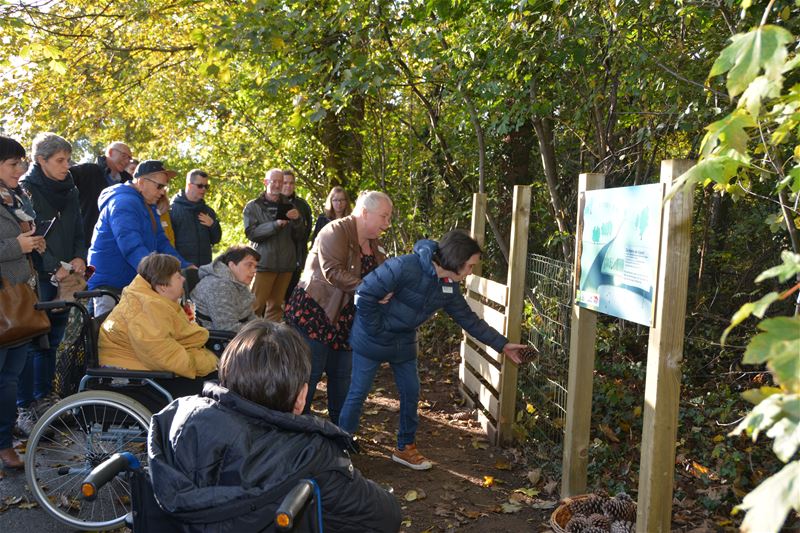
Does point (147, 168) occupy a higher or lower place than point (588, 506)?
higher

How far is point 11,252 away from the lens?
4.71 metres

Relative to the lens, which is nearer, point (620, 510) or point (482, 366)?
point (620, 510)

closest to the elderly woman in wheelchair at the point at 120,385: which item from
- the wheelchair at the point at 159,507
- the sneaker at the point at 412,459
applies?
the wheelchair at the point at 159,507

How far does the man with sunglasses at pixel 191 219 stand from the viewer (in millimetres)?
8023

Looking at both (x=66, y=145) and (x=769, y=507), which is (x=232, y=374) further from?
(x=66, y=145)

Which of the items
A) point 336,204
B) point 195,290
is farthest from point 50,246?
point 336,204

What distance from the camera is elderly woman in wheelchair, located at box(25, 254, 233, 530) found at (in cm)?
415

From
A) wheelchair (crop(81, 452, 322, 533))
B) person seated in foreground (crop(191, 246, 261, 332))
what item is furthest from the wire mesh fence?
wheelchair (crop(81, 452, 322, 533))

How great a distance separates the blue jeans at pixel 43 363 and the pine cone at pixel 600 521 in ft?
14.1

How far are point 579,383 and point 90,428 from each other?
9.46ft

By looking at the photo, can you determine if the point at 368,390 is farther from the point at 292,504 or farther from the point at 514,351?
the point at 292,504

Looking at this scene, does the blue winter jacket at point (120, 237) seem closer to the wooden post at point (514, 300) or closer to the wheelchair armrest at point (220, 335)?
the wheelchair armrest at point (220, 335)

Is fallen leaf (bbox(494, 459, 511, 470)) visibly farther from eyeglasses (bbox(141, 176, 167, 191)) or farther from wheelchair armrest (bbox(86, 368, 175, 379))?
eyeglasses (bbox(141, 176, 167, 191))

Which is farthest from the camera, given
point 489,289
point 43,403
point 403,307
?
point 489,289
